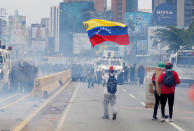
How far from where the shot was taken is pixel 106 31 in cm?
1503

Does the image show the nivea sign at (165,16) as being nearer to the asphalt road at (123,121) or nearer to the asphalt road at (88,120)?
the asphalt road at (123,121)

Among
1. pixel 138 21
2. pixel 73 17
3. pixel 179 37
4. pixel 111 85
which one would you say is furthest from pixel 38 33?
pixel 73 17

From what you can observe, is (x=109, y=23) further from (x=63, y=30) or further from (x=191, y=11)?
(x=63, y=30)

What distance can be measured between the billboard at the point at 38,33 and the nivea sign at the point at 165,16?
3700 cm

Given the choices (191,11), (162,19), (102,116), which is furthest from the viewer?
(191,11)

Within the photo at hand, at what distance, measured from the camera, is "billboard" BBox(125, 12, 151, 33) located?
344ft

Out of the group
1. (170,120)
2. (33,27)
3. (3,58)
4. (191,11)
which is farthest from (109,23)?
(191,11)

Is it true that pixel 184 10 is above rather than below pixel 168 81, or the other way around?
above

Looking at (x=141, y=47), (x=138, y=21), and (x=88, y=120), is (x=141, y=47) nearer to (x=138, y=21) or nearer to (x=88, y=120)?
(x=138, y=21)

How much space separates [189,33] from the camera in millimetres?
47000

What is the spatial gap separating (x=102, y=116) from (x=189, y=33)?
35395 mm

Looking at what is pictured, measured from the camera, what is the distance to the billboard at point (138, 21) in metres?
105

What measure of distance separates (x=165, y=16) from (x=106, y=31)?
91.5m

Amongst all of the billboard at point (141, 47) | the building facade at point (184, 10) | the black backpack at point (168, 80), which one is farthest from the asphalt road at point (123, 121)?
the building facade at point (184, 10)
